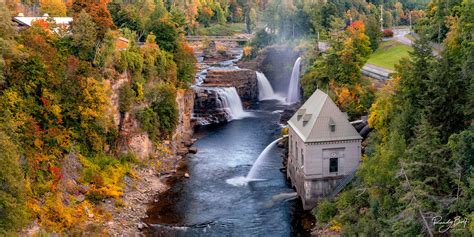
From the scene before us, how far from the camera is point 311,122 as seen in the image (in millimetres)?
42312

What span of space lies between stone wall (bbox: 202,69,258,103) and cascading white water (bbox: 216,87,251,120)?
5.17 m

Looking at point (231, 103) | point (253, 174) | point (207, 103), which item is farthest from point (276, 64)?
point (253, 174)

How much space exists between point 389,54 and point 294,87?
2002 cm

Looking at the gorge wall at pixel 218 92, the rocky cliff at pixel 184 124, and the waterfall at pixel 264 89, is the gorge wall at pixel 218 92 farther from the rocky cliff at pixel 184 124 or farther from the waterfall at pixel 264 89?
the rocky cliff at pixel 184 124

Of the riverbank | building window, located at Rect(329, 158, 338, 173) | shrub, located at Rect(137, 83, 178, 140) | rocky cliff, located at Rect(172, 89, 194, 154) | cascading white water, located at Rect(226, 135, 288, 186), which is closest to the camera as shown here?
the riverbank

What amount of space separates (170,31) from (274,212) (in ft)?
115

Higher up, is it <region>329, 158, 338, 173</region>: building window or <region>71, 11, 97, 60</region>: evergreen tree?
<region>71, 11, 97, 60</region>: evergreen tree

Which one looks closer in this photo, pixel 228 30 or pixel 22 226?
pixel 22 226

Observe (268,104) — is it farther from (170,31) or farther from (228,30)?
(228,30)

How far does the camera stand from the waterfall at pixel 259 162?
50.7 meters

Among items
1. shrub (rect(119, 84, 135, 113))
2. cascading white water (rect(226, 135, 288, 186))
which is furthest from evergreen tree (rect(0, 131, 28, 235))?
→ cascading white water (rect(226, 135, 288, 186))

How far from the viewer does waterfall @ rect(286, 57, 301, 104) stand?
85500 millimetres

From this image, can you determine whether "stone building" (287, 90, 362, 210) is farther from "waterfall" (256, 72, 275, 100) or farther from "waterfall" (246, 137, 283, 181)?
"waterfall" (256, 72, 275, 100)

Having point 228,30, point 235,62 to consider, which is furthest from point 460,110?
point 228,30
